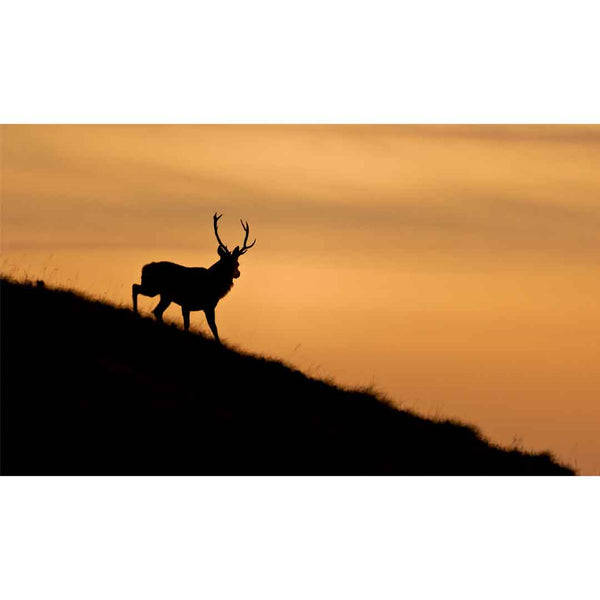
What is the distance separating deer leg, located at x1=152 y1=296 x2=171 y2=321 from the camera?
26.2 meters

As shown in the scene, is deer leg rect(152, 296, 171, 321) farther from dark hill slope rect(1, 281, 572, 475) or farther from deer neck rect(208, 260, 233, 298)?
deer neck rect(208, 260, 233, 298)

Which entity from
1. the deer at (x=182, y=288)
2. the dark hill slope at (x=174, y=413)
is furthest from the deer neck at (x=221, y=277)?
the dark hill slope at (x=174, y=413)

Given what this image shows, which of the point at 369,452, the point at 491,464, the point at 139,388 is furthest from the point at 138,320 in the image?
the point at 491,464

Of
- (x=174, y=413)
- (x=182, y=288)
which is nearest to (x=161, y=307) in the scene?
(x=182, y=288)

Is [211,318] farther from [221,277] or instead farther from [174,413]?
[174,413]

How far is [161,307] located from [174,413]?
6.12 metres

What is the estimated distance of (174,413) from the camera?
20.5 metres

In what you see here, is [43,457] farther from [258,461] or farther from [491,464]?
[491,464]

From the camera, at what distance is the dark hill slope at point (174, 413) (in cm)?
1878

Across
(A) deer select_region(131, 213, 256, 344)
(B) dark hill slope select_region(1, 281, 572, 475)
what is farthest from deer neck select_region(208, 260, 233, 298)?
(B) dark hill slope select_region(1, 281, 572, 475)

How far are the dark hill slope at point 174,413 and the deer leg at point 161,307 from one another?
95 centimetres

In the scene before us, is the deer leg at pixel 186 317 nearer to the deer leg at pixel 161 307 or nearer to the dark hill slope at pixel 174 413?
the deer leg at pixel 161 307

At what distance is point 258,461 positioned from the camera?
779 inches

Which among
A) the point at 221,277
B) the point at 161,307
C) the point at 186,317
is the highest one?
the point at 221,277
